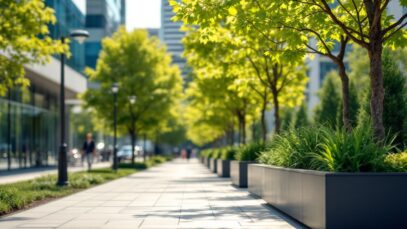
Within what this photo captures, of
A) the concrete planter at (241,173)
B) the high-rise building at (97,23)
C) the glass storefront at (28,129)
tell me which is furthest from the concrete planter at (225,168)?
the high-rise building at (97,23)

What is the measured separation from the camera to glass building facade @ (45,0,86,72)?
43219mm

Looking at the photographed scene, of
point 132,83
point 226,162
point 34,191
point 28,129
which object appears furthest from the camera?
point 28,129

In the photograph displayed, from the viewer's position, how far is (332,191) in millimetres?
8914

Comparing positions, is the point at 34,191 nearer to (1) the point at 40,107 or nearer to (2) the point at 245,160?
(2) the point at 245,160

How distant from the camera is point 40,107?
46406 mm

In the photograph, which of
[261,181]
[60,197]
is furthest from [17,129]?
[261,181]

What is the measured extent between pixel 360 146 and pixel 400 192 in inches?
43.6

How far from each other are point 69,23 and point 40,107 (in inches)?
260

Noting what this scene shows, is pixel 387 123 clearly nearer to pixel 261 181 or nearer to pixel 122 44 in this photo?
pixel 261 181

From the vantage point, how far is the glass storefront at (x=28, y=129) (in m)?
37.0

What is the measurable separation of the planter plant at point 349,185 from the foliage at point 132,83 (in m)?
31.7

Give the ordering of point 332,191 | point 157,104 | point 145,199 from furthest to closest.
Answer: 1. point 157,104
2. point 145,199
3. point 332,191

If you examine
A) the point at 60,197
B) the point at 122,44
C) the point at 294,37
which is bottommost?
the point at 60,197

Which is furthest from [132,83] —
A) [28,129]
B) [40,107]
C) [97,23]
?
[97,23]
